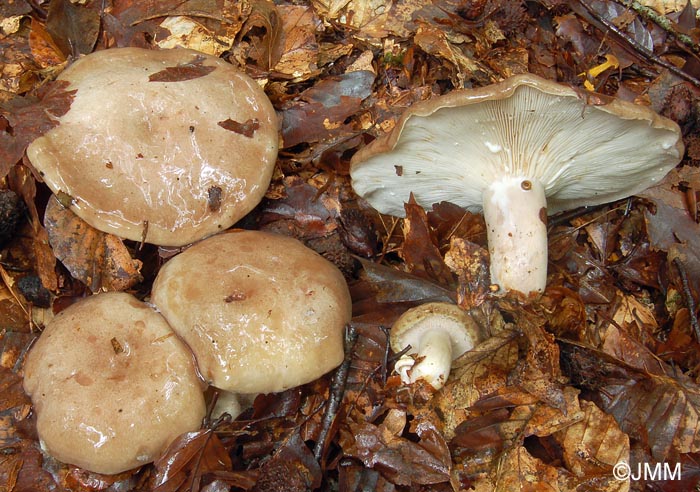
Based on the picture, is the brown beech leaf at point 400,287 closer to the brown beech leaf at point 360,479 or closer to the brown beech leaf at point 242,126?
the brown beech leaf at point 360,479

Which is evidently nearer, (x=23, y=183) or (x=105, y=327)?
(x=105, y=327)

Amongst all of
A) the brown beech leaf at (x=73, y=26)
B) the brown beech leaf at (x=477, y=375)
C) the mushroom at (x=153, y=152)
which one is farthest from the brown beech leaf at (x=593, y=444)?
the brown beech leaf at (x=73, y=26)

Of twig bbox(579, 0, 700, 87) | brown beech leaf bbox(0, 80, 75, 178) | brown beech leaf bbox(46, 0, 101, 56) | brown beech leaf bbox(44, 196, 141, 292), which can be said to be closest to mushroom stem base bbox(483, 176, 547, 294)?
twig bbox(579, 0, 700, 87)

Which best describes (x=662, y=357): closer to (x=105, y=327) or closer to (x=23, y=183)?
(x=105, y=327)

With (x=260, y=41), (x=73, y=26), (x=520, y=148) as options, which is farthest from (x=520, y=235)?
(x=73, y=26)

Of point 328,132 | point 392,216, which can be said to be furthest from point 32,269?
point 392,216

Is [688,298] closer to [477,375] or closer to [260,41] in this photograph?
[477,375]
